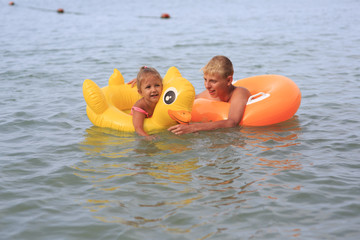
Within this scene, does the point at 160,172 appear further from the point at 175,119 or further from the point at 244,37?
the point at 244,37

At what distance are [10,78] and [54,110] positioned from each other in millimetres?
2606

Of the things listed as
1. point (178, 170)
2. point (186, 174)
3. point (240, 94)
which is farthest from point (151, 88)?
point (186, 174)

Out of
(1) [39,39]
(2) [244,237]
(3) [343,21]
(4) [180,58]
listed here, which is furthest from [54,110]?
(3) [343,21]

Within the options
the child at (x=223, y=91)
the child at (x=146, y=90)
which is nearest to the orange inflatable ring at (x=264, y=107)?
the child at (x=223, y=91)

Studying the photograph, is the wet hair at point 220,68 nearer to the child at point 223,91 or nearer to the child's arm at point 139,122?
the child at point 223,91

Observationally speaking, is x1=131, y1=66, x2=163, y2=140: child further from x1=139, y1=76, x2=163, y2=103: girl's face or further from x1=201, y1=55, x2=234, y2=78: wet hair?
x1=201, y1=55, x2=234, y2=78: wet hair

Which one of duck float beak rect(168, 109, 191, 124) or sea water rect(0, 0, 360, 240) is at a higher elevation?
duck float beak rect(168, 109, 191, 124)

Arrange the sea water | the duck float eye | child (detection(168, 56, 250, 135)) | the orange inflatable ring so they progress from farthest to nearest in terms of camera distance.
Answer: the orange inflatable ring
child (detection(168, 56, 250, 135))
the duck float eye
the sea water

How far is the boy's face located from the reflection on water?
0.45 meters

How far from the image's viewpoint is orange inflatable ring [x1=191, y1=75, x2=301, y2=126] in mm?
5164

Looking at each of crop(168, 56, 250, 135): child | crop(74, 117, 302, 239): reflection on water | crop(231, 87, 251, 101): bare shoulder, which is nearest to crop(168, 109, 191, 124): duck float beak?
crop(168, 56, 250, 135): child

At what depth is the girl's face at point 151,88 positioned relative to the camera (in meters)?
4.90

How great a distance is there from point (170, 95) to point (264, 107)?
113 cm

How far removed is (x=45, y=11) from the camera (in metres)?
23.8
